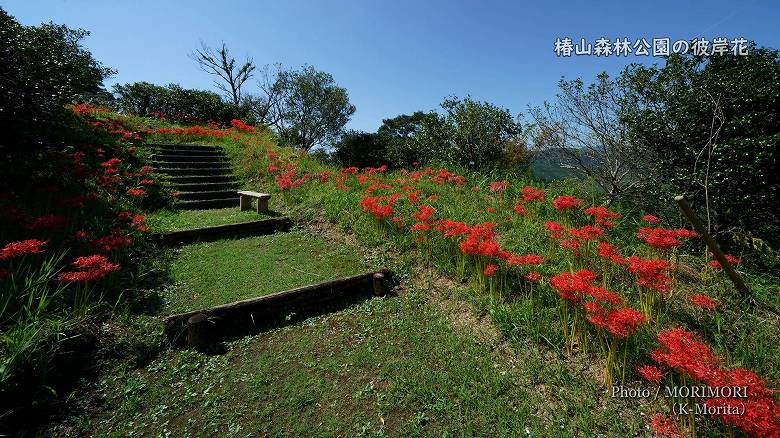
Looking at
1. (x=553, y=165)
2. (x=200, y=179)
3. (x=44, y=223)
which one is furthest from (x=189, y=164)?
(x=553, y=165)

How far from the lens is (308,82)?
25.1 m

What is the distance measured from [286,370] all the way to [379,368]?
954mm

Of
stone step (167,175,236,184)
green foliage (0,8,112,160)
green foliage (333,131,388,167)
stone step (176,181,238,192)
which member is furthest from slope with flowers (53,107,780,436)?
green foliage (333,131,388,167)

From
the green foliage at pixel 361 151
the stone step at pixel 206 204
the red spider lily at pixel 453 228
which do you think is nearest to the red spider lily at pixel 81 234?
the stone step at pixel 206 204

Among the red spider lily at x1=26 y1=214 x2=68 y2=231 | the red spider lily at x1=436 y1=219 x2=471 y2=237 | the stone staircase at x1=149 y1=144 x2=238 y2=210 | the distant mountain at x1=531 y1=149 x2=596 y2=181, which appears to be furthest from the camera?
the distant mountain at x1=531 y1=149 x2=596 y2=181

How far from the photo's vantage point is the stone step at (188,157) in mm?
9550

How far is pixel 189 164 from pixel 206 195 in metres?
2.13

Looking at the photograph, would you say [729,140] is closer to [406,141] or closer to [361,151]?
[406,141]

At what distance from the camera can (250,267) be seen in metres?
4.97

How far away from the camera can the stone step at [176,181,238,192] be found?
8.51 metres

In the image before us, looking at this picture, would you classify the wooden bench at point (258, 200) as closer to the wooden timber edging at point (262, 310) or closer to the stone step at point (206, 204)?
the stone step at point (206, 204)

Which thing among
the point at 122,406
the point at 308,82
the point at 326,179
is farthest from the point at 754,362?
the point at 308,82

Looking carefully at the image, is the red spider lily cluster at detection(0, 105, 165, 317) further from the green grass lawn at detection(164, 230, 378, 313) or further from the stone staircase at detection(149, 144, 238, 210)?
the green grass lawn at detection(164, 230, 378, 313)

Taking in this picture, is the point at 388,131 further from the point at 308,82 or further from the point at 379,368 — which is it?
the point at 379,368
